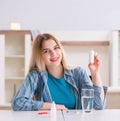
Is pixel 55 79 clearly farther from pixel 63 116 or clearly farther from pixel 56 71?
pixel 63 116

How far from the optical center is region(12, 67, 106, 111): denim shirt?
1.92m

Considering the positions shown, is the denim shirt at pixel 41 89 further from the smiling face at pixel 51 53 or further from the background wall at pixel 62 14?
the background wall at pixel 62 14

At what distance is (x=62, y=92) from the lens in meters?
2.08

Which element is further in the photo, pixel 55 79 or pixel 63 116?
pixel 55 79

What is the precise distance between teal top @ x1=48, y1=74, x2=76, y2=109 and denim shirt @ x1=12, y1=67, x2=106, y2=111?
29 mm

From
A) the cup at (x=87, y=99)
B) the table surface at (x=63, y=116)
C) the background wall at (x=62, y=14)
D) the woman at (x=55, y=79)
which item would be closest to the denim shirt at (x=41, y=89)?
the woman at (x=55, y=79)

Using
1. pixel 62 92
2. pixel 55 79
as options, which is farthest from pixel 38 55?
pixel 62 92

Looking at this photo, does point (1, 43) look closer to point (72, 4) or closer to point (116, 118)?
point (72, 4)

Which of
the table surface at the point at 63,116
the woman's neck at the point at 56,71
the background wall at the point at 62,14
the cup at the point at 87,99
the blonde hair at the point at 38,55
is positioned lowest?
the table surface at the point at 63,116

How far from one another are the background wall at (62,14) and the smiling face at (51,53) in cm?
244

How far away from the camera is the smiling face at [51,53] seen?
211cm

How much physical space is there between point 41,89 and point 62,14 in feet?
8.74

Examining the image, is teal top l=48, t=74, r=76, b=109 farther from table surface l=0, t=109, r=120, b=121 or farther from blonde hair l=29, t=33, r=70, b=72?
table surface l=0, t=109, r=120, b=121

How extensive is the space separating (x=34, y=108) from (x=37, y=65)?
13.9 inches
